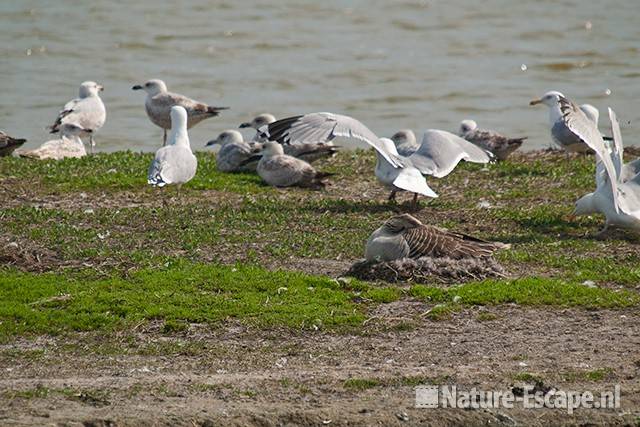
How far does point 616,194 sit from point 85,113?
8.80 metres

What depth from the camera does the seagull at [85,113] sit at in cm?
1761

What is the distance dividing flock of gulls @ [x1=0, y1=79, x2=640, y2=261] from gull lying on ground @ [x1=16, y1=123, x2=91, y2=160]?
0.01 meters

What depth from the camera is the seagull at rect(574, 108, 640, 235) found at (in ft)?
38.3

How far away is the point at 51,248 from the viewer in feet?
34.9

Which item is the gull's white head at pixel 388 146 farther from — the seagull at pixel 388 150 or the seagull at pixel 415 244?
the seagull at pixel 415 244

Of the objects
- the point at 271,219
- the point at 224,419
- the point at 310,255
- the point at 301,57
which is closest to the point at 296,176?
the point at 271,219

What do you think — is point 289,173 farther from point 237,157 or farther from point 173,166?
point 173,166

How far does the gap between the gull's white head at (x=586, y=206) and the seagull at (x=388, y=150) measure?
4.78 feet

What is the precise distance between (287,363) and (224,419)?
133cm

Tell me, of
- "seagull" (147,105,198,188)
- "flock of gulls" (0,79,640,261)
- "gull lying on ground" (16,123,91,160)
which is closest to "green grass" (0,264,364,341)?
"flock of gulls" (0,79,640,261)

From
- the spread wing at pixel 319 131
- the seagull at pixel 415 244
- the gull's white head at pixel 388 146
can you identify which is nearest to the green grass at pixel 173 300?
the seagull at pixel 415 244

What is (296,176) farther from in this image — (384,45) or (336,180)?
(384,45)

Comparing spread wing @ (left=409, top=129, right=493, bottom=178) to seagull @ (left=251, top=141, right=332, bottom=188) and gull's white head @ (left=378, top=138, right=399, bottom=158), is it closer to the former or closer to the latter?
gull's white head @ (left=378, top=138, right=399, bottom=158)

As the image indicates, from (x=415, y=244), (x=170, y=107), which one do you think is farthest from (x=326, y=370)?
(x=170, y=107)
